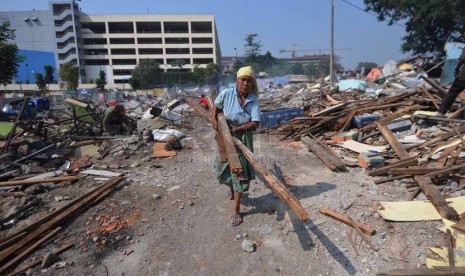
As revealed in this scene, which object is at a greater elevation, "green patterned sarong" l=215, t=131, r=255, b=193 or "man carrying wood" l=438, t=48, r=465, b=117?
"man carrying wood" l=438, t=48, r=465, b=117

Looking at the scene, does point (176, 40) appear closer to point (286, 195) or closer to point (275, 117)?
point (275, 117)

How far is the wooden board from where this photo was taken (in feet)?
21.9

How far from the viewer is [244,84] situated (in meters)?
3.47

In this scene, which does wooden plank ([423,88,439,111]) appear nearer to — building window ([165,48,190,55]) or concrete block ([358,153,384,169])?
concrete block ([358,153,384,169])

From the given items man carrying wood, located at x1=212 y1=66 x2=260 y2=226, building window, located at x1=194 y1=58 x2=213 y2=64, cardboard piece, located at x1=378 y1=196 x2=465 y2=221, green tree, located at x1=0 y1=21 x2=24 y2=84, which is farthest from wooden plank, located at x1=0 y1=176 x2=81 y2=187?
building window, located at x1=194 y1=58 x2=213 y2=64

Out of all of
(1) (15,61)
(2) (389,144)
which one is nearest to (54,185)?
(2) (389,144)

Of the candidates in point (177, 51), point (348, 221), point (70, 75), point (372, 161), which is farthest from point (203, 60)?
point (348, 221)

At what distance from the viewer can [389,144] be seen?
5.74 m

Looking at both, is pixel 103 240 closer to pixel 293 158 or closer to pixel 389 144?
pixel 293 158

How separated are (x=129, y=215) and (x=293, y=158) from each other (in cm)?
350

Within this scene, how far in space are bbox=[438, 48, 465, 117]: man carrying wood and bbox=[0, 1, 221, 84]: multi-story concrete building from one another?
67189mm

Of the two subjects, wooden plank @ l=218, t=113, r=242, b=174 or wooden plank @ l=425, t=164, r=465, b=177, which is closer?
wooden plank @ l=218, t=113, r=242, b=174

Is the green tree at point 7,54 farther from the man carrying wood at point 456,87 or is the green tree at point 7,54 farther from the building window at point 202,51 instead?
the building window at point 202,51

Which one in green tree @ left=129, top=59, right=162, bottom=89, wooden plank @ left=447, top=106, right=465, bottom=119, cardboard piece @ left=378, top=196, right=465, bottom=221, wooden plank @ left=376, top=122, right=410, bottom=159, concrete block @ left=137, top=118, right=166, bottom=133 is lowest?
cardboard piece @ left=378, top=196, right=465, bottom=221
